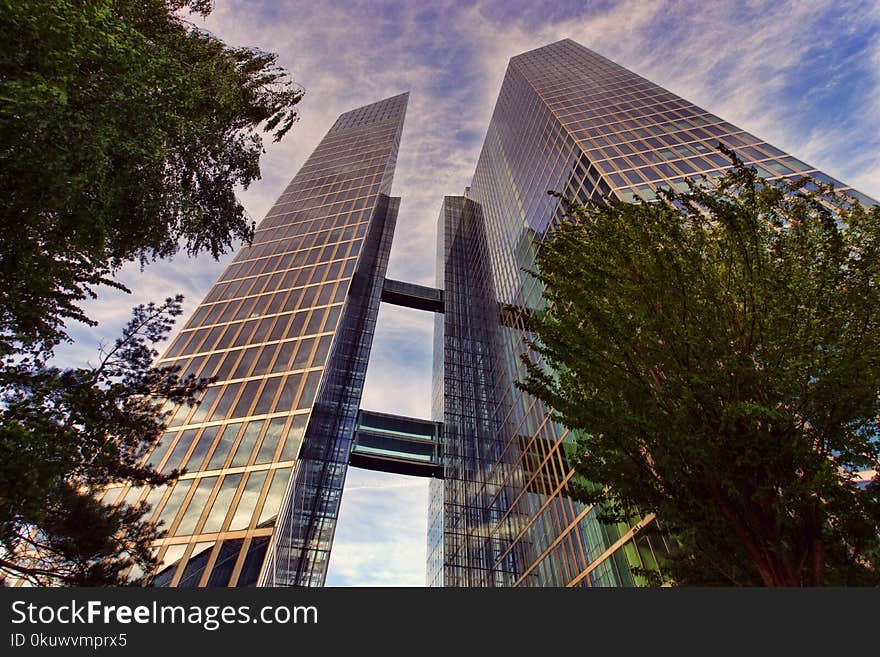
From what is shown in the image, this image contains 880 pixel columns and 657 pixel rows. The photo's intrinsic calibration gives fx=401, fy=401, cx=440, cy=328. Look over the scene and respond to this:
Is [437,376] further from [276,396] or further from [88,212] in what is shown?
[88,212]

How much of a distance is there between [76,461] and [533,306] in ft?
106

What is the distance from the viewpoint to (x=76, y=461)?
7.27 meters

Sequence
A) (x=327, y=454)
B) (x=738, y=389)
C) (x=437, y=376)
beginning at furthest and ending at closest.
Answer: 1. (x=437, y=376)
2. (x=327, y=454)
3. (x=738, y=389)

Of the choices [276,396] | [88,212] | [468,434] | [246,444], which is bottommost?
[88,212]

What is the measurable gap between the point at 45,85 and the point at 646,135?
39.5m

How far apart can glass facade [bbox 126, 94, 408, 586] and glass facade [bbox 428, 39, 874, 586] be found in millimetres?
13331

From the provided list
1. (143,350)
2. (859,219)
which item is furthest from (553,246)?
(143,350)

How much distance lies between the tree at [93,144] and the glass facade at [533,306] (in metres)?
16.2

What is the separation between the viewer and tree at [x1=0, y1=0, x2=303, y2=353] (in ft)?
18.5

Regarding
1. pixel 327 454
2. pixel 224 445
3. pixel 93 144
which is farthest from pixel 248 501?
pixel 93 144

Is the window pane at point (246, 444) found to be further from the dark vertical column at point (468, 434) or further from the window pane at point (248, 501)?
the dark vertical column at point (468, 434)

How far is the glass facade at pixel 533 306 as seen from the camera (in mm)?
26484

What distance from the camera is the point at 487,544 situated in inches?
1423

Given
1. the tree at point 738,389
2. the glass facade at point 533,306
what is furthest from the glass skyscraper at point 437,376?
the tree at point 738,389
